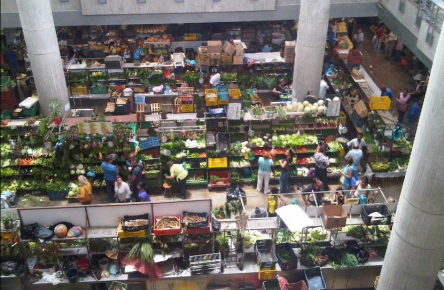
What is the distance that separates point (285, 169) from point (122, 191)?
161 inches

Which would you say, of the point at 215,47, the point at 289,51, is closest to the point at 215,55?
the point at 215,47

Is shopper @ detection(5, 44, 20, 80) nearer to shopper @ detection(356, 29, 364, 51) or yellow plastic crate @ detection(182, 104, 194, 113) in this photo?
yellow plastic crate @ detection(182, 104, 194, 113)

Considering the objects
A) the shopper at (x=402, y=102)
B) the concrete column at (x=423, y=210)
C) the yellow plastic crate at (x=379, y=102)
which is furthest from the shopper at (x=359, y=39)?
the concrete column at (x=423, y=210)

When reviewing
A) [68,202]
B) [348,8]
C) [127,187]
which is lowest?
[68,202]

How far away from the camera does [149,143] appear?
13727mm

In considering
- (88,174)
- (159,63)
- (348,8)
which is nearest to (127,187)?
(88,174)

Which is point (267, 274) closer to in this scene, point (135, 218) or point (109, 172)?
point (135, 218)

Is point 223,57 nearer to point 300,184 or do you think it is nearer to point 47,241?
point 300,184

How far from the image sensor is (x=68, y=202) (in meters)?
13.5

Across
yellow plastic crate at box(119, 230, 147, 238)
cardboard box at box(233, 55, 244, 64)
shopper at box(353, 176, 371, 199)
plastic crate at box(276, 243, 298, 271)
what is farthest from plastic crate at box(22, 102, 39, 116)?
shopper at box(353, 176, 371, 199)

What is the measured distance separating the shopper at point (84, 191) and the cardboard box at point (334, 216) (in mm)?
5774

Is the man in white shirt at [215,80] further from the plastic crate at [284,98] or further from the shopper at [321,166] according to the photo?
the shopper at [321,166]

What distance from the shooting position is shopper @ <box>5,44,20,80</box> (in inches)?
726

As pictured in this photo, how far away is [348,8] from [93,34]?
33.5ft
